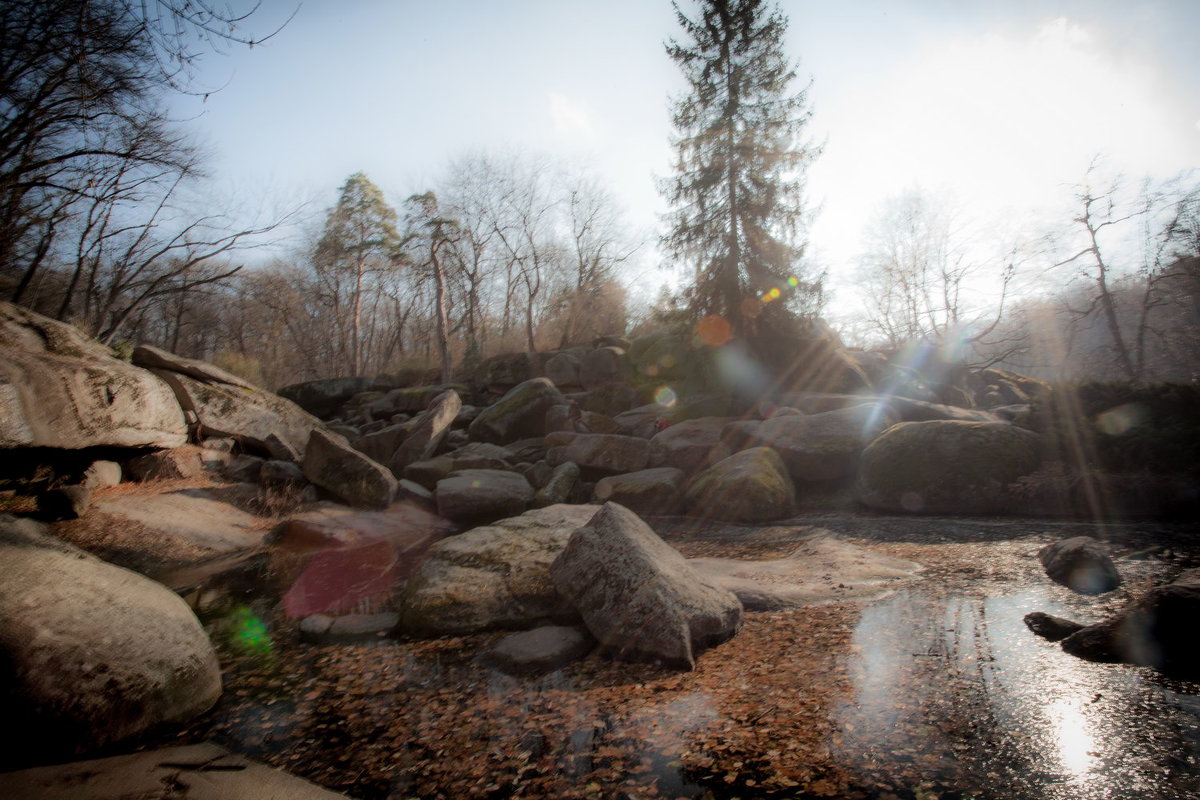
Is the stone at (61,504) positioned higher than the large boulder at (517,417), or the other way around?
the large boulder at (517,417)

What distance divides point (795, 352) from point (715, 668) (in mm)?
13697

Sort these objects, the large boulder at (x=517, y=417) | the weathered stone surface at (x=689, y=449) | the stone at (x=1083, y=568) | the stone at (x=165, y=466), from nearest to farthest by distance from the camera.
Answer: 1. the stone at (x=1083, y=568)
2. the stone at (x=165, y=466)
3. the weathered stone surface at (x=689, y=449)
4. the large boulder at (x=517, y=417)

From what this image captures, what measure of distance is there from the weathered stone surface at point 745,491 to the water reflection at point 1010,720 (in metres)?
4.88

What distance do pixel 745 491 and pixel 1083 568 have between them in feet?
15.0

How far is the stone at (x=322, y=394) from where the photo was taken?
23422 millimetres

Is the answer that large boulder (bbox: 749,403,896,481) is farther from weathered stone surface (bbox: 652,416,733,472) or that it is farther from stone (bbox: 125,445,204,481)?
stone (bbox: 125,445,204,481)

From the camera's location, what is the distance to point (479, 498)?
32.9 feet

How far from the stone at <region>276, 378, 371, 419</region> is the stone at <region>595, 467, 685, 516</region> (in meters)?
17.8

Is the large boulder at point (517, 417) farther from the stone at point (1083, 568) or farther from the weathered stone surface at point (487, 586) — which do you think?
the stone at point (1083, 568)

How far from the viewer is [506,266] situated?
1249 inches

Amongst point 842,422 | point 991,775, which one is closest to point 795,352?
point 842,422

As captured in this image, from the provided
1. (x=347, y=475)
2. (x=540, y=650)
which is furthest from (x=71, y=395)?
(x=540, y=650)

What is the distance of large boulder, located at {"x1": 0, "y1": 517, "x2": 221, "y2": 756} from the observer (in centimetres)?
275

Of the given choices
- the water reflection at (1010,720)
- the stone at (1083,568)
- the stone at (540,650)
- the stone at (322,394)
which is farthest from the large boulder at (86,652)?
the stone at (322,394)
